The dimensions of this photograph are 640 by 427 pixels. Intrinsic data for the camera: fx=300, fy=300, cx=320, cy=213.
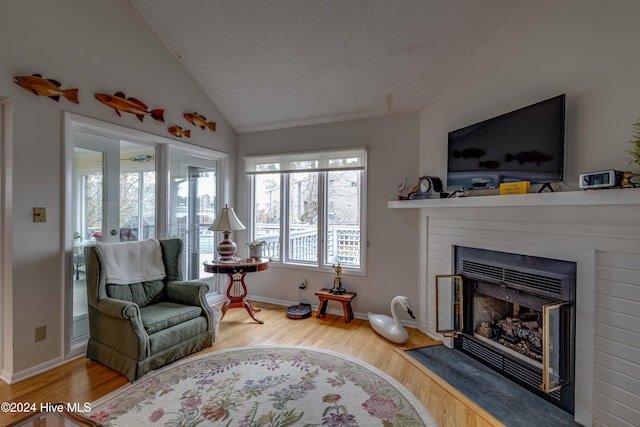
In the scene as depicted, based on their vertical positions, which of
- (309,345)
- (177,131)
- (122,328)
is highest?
(177,131)

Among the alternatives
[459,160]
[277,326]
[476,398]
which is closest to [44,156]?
[277,326]

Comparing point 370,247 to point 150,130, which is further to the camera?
point 370,247

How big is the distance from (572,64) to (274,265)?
3.58m

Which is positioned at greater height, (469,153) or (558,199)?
(469,153)

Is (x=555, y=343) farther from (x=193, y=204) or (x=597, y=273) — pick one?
(x=193, y=204)

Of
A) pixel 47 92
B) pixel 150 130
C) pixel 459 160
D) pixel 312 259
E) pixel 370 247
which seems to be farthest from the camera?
pixel 312 259

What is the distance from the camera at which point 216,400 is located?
2002 millimetres

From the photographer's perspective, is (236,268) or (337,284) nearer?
(236,268)

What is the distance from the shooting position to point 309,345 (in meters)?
2.86

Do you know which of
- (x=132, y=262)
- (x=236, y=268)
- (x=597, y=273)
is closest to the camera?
(x=597, y=273)

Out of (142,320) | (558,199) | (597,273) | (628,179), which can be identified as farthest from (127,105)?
(597,273)

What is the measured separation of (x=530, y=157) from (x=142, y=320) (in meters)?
3.17

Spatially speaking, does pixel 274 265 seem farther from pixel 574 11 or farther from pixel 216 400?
pixel 574 11

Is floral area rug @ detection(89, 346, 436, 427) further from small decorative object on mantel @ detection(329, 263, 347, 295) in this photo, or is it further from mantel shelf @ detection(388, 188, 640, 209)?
mantel shelf @ detection(388, 188, 640, 209)
